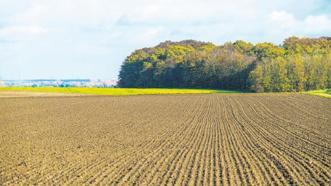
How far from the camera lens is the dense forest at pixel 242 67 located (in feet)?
276

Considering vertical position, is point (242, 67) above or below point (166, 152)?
above

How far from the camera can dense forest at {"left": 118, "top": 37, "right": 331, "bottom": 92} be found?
84.1 m

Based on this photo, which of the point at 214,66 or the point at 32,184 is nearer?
the point at 32,184

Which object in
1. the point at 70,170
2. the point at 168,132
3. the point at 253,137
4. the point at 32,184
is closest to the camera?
the point at 32,184

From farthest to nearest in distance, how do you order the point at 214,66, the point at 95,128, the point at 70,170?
1. the point at 214,66
2. the point at 95,128
3. the point at 70,170

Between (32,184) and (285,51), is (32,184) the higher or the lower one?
the lower one

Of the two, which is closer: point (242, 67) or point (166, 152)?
point (166, 152)

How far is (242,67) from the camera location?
304ft

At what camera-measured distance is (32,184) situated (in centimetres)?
1063

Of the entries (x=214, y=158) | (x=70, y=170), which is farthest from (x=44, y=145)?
(x=214, y=158)

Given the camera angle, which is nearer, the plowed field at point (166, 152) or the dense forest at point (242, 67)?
the plowed field at point (166, 152)

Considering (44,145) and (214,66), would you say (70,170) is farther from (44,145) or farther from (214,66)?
(214,66)

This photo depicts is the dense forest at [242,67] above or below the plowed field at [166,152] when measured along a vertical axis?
above

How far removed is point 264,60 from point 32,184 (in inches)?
3199
